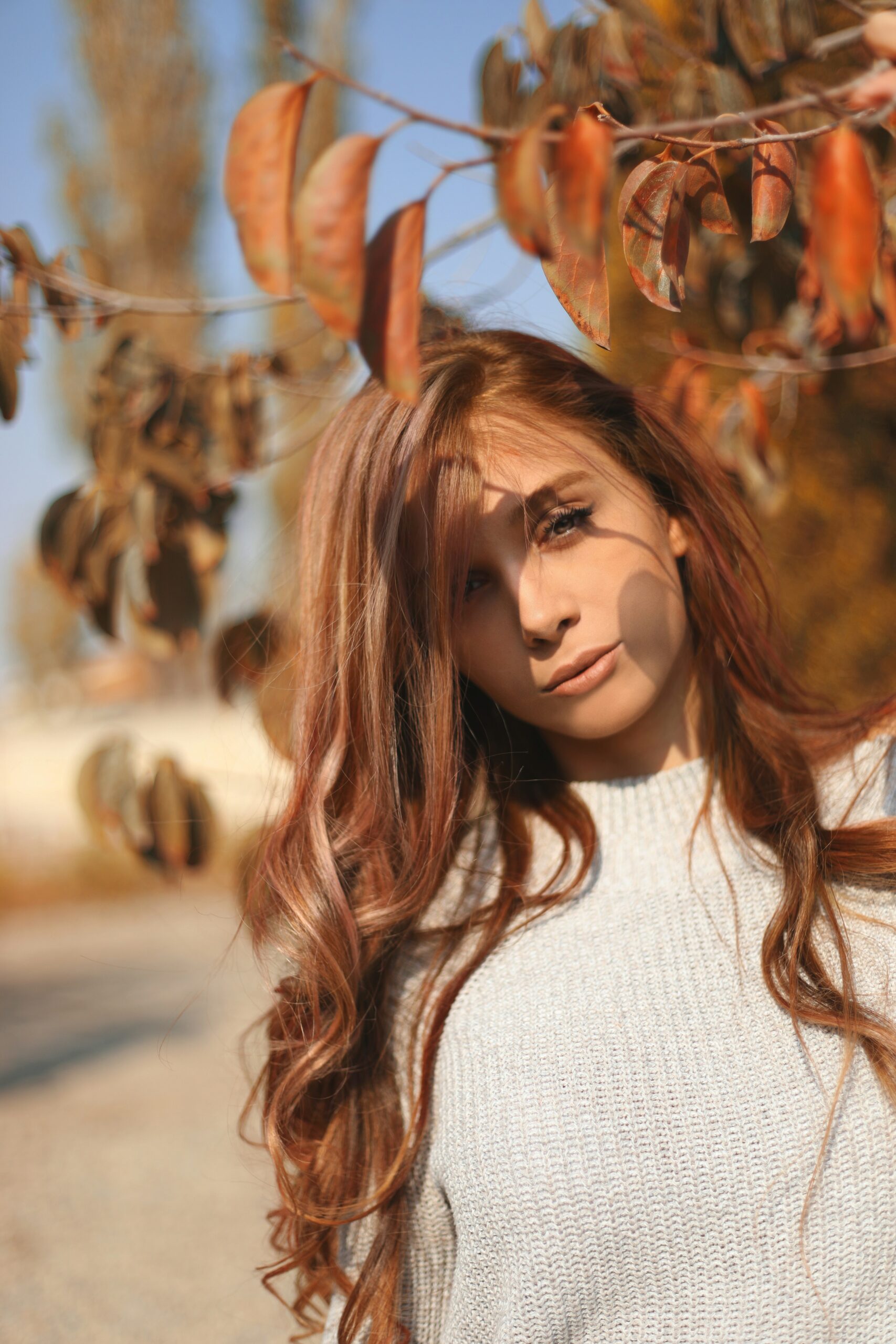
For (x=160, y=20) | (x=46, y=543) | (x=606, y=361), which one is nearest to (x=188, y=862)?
(x=46, y=543)

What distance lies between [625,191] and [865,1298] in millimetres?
1040

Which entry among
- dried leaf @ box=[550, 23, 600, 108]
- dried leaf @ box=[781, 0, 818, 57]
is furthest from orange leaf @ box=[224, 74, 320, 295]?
dried leaf @ box=[781, 0, 818, 57]

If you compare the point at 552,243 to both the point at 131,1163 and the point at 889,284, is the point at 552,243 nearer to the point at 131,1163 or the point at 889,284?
the point at 889,284

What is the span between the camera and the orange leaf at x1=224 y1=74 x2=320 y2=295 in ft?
1.82

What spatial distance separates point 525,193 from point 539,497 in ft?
2.21

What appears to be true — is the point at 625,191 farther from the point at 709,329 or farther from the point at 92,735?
the point at 92,735

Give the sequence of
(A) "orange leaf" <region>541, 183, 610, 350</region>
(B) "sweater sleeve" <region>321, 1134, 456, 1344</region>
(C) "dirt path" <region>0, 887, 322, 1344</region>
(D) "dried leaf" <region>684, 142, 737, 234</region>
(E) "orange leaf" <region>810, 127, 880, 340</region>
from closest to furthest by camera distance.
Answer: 1. (E) "orange leaf" <region>810, 127, 880, 340</region>
2. (A) "orange leaf" <region>541, 183, 610, 350</region>
3. (D) "dried leaf" <region>684, 142, 737, 234</region>
4. (B) "sweater sleeve" <region>321, 1134, 456, 1344</region>
5. (C) "dirt path" <region>0, 887, 322, 1344</region>

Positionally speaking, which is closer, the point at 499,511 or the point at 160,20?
the point at 499,511

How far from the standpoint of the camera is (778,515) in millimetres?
2520

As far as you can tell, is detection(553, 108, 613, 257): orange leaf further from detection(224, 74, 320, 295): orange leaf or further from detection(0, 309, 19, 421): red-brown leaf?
detection(0, 309, 19, 421): red-brown leaf

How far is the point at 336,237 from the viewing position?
525 millimetres

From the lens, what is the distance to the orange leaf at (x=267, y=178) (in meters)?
0.55

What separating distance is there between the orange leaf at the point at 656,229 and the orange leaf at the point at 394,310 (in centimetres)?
28

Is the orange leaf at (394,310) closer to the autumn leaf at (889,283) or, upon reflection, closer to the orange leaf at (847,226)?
the orange leaf at (847,226)
